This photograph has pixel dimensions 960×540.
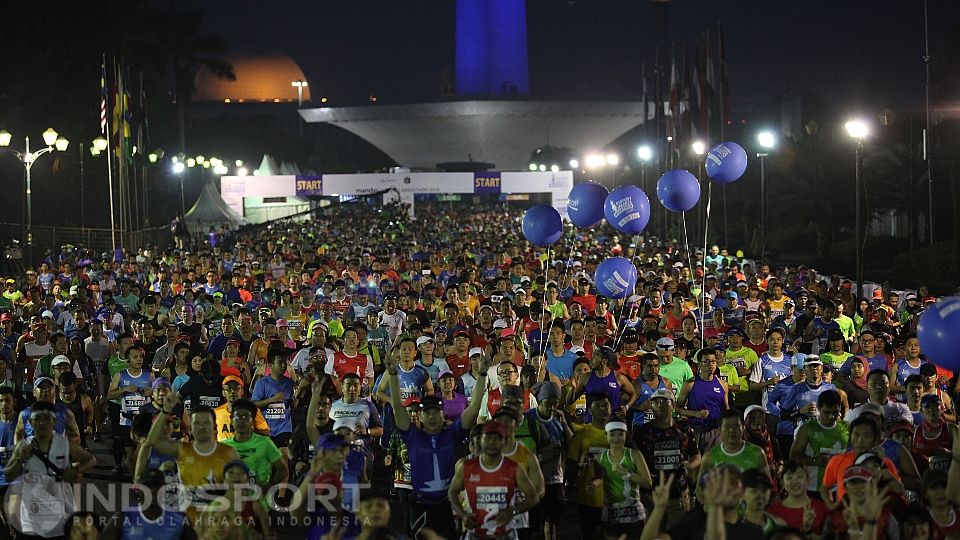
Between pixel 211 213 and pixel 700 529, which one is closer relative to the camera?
pixel 700 529

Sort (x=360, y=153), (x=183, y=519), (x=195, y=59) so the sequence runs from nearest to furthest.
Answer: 1. (x=183, y=519)
2. (x=195, y=59)
3. (x=360, y=153)

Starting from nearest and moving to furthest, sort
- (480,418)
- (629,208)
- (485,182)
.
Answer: (480,418) → (629,208) → (485,182)

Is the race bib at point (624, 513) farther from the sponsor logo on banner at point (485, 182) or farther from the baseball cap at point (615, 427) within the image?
the sponsor logo on banner at point (485, 182)

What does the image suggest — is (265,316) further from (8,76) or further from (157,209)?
(157,209)

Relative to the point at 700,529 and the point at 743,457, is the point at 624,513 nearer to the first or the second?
the point at 743,457

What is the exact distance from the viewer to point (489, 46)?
11606 cm

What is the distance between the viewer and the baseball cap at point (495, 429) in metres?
7.76

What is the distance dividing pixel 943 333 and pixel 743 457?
4.77 feet

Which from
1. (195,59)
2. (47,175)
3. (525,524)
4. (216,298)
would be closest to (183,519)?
(525,524)

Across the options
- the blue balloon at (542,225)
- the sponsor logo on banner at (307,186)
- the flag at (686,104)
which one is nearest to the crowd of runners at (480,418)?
the blue balloon at (542,225)

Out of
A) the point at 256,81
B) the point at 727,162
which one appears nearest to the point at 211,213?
the point at 727,162

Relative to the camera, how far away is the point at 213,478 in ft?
25.6

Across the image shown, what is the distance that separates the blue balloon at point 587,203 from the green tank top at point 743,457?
8710mm

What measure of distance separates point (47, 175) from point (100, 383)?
132 feet
